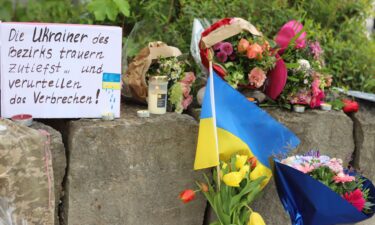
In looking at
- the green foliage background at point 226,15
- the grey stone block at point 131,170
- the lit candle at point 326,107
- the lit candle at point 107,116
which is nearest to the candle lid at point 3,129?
the grey stone block at point 131,170

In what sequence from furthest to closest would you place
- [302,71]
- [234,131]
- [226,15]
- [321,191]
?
[226,15] < [302,71] < [234,131] < [321,191]

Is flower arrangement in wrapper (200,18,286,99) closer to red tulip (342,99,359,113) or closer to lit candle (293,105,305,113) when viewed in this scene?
lit candle (293,105,305,113)

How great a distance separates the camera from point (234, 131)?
2203mm

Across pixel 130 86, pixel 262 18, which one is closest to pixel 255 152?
pixel 130 86

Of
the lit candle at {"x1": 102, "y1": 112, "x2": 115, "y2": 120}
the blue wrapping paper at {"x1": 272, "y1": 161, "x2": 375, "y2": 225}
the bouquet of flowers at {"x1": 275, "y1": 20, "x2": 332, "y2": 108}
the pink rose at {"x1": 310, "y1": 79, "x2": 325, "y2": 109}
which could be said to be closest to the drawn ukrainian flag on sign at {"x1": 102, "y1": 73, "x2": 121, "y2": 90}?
the lit candle at {"x1": 102, "y1": 112, "x2": 115, "y2": 120}

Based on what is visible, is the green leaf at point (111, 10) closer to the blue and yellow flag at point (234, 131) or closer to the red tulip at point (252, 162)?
the blue and yellow flag at point (234, 131)

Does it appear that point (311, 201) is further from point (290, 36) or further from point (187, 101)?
point (290, 36)

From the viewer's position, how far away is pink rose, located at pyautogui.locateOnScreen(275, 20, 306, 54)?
276 centimetres

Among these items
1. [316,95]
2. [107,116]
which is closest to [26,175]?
[107,116]

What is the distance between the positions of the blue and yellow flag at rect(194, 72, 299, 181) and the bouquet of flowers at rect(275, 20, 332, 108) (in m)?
0.46

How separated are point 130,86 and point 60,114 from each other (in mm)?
460

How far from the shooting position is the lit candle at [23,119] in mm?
2041

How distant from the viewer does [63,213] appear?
2254mm

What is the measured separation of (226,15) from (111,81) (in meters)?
1.27
